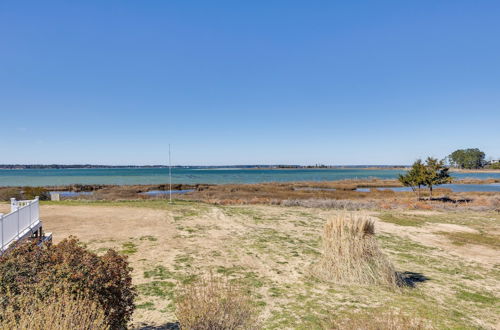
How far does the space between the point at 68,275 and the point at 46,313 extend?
81 centimetres

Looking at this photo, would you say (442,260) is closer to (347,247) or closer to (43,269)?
(347,247)

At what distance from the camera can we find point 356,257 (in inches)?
347

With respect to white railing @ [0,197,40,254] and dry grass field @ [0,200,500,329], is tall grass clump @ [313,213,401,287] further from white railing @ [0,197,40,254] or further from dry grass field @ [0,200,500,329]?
white railing @ [0,197,40,254]

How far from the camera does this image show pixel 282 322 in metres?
6.39

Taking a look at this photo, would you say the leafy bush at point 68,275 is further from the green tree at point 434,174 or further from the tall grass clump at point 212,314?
the green tree at point 434,174

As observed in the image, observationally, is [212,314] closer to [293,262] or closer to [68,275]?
[68,275]

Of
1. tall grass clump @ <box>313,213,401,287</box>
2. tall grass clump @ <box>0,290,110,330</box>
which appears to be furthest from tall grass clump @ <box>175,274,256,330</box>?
tall grass clump @ <box>313,213,401,287</box>

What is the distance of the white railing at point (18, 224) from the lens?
818 centimetres

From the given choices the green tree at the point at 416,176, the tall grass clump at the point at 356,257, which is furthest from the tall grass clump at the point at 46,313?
the green tree at the point at 416,176

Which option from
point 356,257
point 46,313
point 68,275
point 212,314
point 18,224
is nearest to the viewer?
point 46,313

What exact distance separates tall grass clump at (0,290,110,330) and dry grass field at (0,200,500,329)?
2.82 meters

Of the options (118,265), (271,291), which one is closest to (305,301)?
(271,291)

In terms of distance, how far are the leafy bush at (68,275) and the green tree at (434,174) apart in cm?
3961

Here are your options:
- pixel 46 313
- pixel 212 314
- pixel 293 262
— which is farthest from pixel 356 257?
pixel 46 313
